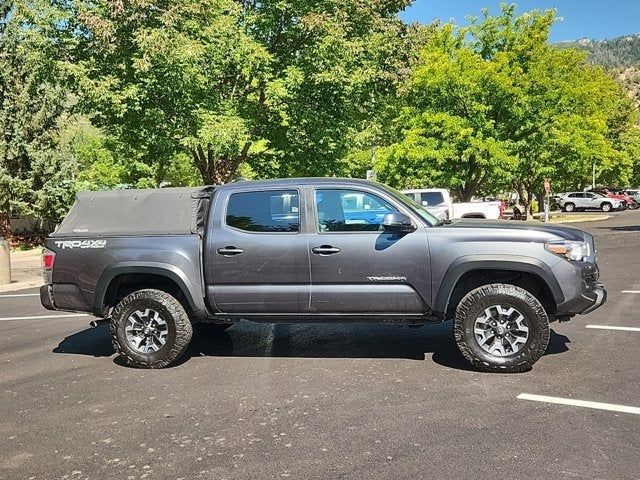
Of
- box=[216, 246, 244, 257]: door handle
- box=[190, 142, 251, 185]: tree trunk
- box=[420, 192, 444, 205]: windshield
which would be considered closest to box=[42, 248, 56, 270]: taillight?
box=[216, 246, 244, 257]: door handle

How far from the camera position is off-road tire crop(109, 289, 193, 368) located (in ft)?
19.8

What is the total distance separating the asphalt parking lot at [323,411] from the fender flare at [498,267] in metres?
0.78

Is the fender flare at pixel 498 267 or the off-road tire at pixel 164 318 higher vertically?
the fender flare at pixel 498 267

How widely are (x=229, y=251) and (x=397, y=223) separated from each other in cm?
170

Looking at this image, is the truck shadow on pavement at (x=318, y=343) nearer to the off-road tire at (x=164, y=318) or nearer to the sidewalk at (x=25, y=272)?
the off-road tire at (x=164, y=318)

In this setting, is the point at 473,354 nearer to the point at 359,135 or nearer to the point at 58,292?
the point at 58,292

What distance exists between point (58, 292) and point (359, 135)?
1170 cm

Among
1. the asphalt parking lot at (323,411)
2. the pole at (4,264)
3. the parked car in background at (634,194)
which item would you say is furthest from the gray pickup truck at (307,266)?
the parked car in background at (634,194)

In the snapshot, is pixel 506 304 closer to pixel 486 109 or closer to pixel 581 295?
pixel 581 295

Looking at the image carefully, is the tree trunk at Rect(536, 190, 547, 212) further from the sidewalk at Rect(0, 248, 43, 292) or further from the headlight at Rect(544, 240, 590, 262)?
the headlight at Rect(544, 240, 590, 262)

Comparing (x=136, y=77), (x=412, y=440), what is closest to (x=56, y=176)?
(x=136, y=77)

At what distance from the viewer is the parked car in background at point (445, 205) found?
756 inches

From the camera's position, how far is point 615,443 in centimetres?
390

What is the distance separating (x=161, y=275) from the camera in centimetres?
607
